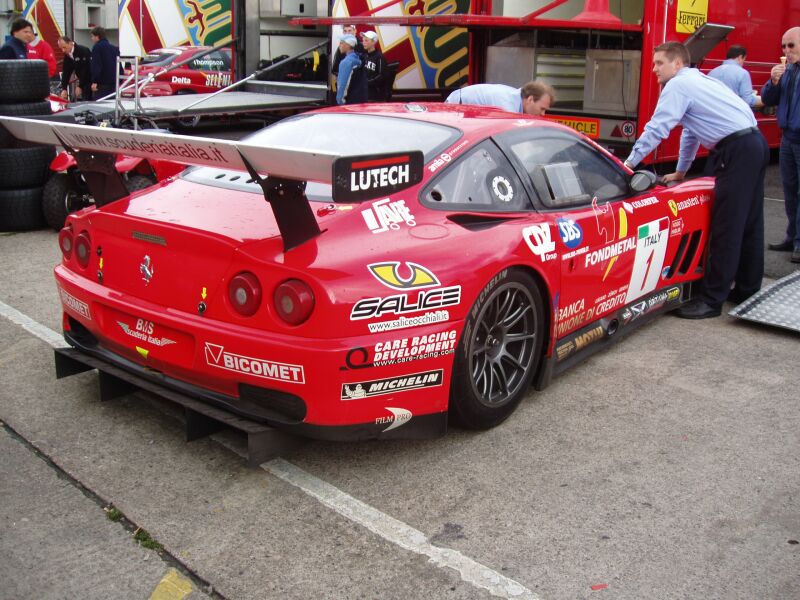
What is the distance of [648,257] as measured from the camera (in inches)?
196

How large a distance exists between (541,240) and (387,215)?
828 millimetres

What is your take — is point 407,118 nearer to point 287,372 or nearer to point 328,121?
point 328,121

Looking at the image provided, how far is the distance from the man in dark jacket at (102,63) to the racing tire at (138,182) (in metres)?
6.94

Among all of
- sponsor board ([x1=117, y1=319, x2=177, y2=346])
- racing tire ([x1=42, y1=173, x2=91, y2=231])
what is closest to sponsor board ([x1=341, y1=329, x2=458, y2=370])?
sponsor board ([x1=117, y1=319, x2=177, y2=346])

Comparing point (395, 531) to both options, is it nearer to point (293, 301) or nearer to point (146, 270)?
point (293, 301)

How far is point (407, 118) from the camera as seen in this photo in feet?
13.9

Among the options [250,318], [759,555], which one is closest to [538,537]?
[759,555]

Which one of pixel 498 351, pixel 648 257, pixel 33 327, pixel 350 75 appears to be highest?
pixel 350 75

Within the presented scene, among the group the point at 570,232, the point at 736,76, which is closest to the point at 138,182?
the point at 570,232

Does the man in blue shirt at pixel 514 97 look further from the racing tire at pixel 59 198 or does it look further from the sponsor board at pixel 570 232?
the racing tire at pixel 59 198

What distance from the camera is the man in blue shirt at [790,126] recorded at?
23.8ft

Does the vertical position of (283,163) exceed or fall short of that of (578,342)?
it exceeds it

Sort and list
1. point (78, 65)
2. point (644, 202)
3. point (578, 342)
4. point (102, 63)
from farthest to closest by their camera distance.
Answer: point (78, 65) → point (102, 63) → point (644, 202) → point (578, 342)

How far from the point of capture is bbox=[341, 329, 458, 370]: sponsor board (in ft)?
10.4
